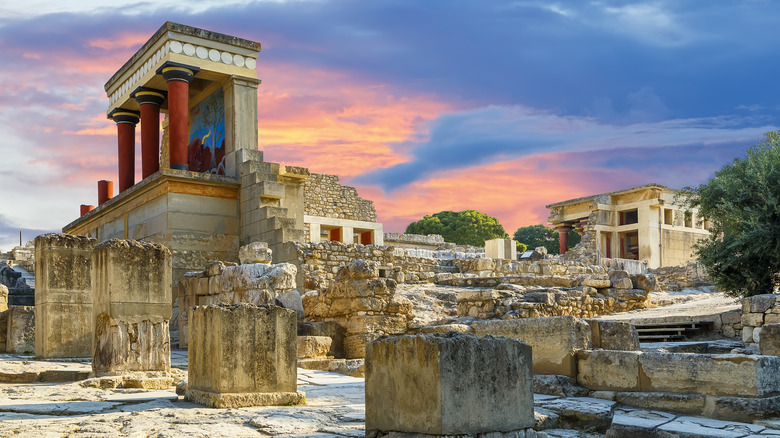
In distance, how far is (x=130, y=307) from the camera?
832cm

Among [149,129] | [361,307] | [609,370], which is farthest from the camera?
[149,129]

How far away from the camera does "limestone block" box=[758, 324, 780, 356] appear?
854 cm

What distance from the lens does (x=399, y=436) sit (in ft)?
15.0

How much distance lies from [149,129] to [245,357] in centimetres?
1582

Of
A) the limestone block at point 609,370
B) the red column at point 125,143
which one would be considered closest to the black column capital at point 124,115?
the red column at point 125,143

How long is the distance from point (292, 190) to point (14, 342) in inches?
320

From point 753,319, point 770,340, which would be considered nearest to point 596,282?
point 753,319

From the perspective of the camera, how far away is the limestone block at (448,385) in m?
4.43

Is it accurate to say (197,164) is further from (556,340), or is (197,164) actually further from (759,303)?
(556,340)

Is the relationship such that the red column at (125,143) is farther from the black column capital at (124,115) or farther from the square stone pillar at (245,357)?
the square stone pillar at (245,357)

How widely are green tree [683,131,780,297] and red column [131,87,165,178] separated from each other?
47.1 feet

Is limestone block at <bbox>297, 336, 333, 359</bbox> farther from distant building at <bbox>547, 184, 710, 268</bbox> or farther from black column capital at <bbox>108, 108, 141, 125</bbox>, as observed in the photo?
distant building at <bbox>547, 184, 710, 268</bbox>

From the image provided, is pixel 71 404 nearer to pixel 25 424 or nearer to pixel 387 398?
pixel 25 424

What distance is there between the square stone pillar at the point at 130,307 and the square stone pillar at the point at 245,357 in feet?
6.23
